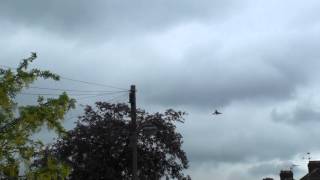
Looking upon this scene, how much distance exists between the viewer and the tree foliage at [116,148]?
1433 inches

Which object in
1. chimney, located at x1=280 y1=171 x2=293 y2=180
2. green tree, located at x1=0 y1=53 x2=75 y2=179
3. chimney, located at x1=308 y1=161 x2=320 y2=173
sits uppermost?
chimney, located at x1=308 y1=161 x2=320 y2=173

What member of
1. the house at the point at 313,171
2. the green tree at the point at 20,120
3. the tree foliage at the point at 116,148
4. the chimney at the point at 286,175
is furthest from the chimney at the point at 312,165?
the green tree at the point at 20,120

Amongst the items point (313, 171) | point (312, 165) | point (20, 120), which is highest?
point (312, 165)

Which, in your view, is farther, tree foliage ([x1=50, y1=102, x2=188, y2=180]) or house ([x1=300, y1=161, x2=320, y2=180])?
house ([x1=300, y1=161, x2=320, y2=180])

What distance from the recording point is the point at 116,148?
3650 cm

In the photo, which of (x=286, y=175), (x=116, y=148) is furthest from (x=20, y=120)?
(x=286, y=175)

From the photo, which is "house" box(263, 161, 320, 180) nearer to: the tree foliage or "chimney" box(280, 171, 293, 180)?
"chimney" box(280, 171, 293, 180)

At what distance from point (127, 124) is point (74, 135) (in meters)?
2.75

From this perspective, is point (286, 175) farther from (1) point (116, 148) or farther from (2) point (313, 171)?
(1) point (116, 148)

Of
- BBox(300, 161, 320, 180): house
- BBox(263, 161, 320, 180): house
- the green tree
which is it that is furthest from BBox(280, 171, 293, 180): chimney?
the green tree

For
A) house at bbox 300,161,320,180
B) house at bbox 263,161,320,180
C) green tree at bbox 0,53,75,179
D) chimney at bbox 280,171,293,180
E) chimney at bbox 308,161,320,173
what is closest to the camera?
green tree at bbox 0,53,75,179

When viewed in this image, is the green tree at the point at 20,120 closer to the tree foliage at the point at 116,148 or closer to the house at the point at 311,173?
the tree foliage at the point at 116,148

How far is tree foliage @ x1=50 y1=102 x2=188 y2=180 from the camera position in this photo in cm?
3641

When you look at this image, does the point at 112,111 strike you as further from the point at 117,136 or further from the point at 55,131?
the point at 55,131
